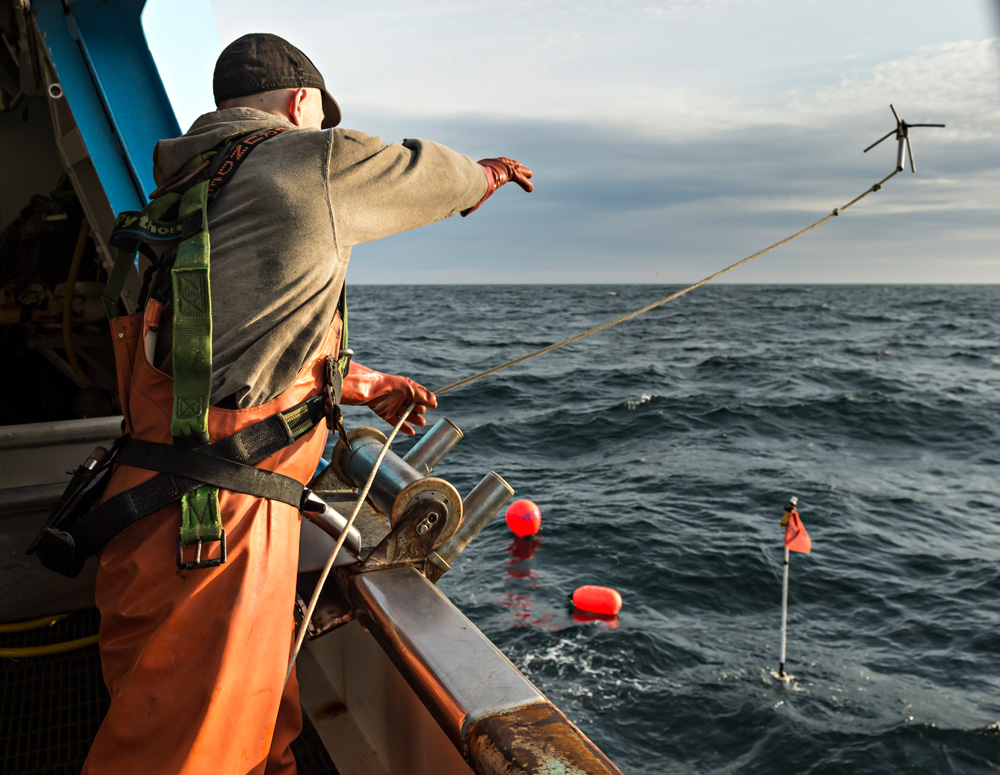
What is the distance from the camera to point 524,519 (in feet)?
34.1

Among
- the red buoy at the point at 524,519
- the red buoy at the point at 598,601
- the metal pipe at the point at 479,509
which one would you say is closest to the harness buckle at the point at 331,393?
the metal pipe at the point at 479,509

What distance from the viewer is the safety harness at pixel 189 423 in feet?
5.16

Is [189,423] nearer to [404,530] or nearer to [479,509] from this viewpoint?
[404,530]

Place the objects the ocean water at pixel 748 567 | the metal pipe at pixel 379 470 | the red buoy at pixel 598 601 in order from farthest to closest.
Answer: the red buoy at pixel 598 601 < the ocean water at pixel 748 567 < the metal pipe at pixel 379 470

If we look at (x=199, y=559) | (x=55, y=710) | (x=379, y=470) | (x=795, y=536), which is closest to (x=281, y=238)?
(x=199, y=559)

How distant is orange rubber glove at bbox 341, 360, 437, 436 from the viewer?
7.17 feet

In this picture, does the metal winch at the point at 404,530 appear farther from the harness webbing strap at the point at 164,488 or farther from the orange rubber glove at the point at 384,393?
the harness webbing strap at the point at 164,488

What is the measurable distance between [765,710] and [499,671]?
5.93 m

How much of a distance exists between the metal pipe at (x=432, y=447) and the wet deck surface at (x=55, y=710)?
0.93 metres

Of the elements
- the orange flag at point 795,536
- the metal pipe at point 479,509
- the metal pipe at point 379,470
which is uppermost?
the metal pipe at point 379,470

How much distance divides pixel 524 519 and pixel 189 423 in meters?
9.01

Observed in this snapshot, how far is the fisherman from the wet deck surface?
32.7 inches

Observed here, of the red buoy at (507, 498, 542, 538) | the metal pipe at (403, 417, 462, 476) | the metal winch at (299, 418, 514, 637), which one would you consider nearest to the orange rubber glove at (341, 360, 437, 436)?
the metal winch at (299, 418, 514, 637)

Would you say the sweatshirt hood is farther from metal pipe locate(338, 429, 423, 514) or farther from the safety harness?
metal pipe locate(338, 429, 423, 514)
